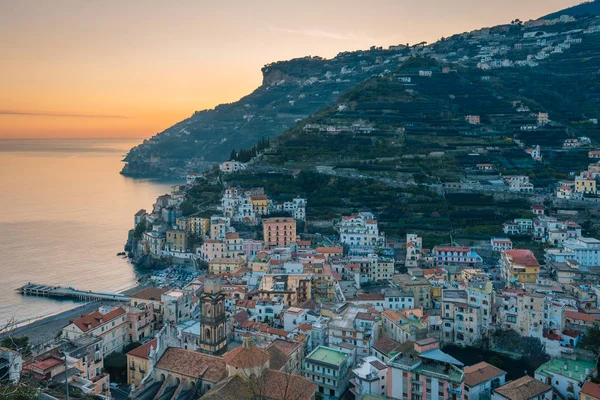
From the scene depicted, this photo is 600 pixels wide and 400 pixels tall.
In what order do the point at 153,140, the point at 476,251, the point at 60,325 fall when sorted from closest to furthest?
the point at 60,325
the point at 476,251
the point at 153,140

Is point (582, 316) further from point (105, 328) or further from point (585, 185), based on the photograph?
point (585, 185)

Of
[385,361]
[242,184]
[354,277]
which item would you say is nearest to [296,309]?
[385,361]

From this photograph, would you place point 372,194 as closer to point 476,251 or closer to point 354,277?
point 476,251

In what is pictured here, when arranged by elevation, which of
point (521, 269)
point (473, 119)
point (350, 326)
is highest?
point (473, 119)

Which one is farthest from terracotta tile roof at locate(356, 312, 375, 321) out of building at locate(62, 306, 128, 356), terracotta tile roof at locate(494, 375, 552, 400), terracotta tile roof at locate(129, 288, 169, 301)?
terracotta tile roof at locate(129, 288, 169, 301)

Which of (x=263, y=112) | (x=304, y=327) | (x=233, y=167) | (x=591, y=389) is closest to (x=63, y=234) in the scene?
(x=233, y=167)

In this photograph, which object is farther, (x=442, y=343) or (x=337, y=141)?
(x=337, y=141)

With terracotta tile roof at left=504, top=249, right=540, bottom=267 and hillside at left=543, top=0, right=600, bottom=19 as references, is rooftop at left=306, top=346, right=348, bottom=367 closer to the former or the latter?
terracotta tile roof at left=504, top=249, right=540, bottom=267
